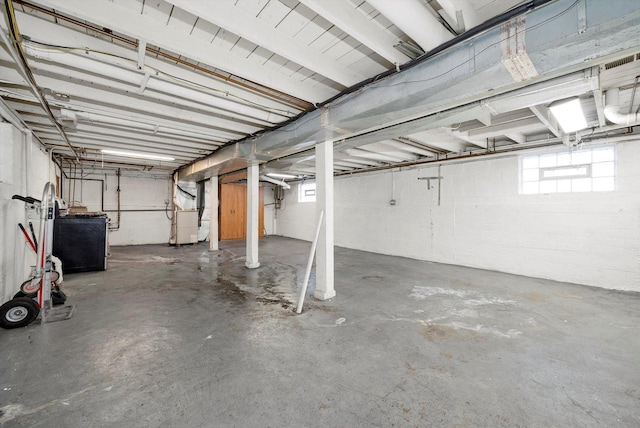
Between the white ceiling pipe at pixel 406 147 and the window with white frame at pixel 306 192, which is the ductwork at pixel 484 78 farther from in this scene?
the window with white frame at pixel 306 192

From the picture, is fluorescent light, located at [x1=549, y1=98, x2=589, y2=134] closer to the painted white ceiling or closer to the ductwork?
the painted white ceiling

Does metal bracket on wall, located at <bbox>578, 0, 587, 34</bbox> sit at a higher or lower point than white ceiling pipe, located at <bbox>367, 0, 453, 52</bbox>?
lower

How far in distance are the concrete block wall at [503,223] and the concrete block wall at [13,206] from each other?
20.6 ft

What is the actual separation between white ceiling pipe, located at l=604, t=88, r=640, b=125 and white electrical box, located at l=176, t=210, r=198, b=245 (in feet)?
29.0

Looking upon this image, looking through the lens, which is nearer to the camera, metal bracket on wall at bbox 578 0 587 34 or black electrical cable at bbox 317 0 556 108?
metal bracket on wall at bbox 578 0 587 34

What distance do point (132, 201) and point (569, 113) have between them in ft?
32.9

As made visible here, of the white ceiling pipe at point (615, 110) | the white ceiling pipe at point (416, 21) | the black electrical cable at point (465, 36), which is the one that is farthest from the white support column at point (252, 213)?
the white ceiling pipe at point (615, 110)

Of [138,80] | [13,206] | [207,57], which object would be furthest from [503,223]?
[13,206]

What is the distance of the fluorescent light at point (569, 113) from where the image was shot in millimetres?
2594

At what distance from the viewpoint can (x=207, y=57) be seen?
6.52 feet

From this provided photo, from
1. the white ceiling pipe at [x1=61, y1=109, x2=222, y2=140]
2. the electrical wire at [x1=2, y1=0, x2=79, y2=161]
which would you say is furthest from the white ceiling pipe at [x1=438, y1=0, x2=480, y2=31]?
the white ceiling pipe at [x1=61, y1=109, x2=222, y2=140]

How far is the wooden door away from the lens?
30.0 ft

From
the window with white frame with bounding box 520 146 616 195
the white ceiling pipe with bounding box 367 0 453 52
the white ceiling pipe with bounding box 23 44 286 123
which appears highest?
the white ceiling pipe with bounding box 367 0 453 52

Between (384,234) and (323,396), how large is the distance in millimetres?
5453
